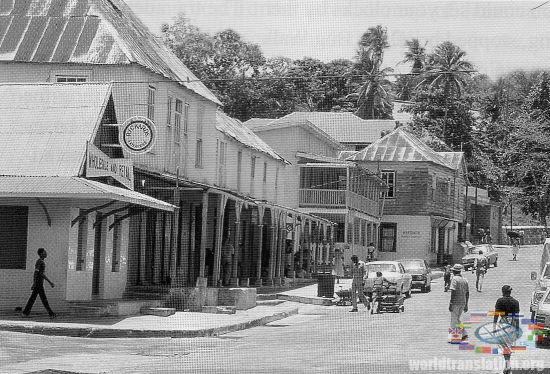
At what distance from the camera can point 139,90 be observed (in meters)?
31.5

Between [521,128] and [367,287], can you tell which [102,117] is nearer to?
[367,287]

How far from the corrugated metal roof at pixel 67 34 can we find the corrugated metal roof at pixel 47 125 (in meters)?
3.43

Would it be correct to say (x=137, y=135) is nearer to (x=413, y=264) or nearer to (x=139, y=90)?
(x=139, y=90)

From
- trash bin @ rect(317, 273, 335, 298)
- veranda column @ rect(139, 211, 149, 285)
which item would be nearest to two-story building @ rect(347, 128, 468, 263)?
trash bin @ rect(317, 273, 335, 298)

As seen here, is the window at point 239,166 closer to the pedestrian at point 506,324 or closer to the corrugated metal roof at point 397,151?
the corrugated metal roof at point 397,151

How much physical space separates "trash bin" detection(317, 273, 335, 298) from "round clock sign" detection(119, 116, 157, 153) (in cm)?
1162

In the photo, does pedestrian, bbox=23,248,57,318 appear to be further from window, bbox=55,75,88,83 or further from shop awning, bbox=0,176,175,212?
window, bbox=55,75,88,83

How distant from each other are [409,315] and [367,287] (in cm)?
729

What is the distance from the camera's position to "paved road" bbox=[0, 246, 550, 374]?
58.0ft

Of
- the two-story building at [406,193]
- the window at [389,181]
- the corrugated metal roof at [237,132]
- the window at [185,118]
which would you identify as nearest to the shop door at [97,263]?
the window at [185,118]

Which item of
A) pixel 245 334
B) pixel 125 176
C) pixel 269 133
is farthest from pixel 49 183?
pixel 269 133

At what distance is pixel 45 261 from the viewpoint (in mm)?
25312

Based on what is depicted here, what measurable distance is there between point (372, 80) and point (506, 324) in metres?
74.8

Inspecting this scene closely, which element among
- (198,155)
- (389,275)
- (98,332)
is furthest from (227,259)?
(98,332)
